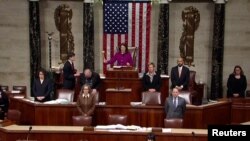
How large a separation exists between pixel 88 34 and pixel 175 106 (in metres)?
6.26

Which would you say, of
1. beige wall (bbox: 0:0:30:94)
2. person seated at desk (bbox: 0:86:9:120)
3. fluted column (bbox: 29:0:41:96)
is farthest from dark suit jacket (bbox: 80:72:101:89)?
beige wall (bbox: 0:0:30:94)

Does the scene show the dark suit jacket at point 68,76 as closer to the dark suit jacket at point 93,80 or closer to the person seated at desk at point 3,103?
the dark suit jacket at point 93,80

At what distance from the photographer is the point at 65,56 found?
17.6 m

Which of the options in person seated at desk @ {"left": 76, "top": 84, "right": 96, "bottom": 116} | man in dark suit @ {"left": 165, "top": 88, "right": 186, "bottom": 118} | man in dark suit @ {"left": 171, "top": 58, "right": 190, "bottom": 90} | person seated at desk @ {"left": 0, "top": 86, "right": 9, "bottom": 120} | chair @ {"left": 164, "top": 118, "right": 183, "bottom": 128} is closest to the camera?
chair @ {"left": 164, "top": 118, "right": 183, "bottom": 128}

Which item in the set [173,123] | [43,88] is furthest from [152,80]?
[43,88]

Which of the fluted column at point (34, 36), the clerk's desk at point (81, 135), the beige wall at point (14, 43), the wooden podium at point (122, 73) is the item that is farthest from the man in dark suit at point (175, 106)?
the beige wall at point (14, 43)

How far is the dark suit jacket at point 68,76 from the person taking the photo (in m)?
14.5

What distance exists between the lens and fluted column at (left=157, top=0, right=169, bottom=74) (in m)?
16.9

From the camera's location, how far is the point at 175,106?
1190 cm

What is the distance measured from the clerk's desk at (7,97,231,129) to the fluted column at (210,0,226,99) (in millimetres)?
4106

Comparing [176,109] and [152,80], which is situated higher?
[152,80]

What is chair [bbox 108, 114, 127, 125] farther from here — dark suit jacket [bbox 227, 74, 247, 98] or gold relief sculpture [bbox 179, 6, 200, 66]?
gold relief sculpture [bbox 179, 6, 200, 66]

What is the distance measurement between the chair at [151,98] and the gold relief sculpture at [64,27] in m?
5.49

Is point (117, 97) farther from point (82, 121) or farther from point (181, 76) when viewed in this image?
point (181, 76)
